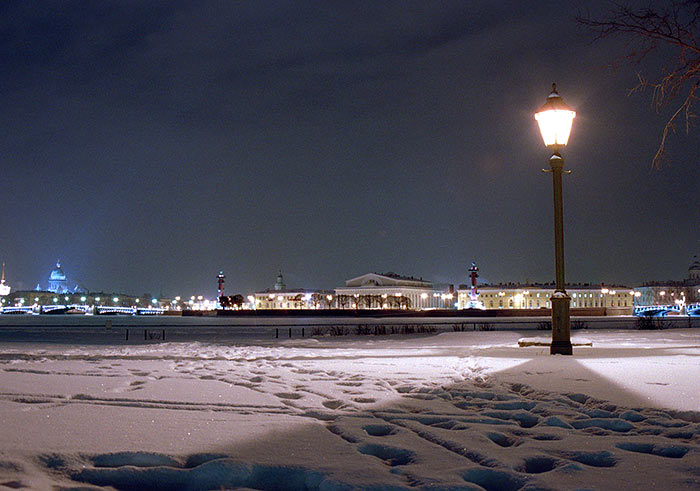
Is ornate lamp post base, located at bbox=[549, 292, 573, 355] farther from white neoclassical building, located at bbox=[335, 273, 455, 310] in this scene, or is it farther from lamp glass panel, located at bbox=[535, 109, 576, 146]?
white neoclassical building, located at bbox=[335, 273, 455, 310]

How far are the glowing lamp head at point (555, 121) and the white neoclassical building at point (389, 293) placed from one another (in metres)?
120

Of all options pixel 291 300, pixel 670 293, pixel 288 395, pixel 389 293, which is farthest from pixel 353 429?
pixel 670 293

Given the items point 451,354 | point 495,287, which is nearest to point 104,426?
point 451,354

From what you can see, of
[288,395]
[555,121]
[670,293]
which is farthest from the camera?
[670,293]

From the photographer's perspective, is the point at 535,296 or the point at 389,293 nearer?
the point at 389,293

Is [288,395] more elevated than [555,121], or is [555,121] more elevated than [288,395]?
[555,121]

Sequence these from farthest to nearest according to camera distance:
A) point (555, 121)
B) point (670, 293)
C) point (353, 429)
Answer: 1. point (670, 293)
2. point (555, 121)
3. point (353, 429)

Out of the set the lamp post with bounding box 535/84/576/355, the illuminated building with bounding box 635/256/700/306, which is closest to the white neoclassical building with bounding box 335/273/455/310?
the illuminated building with bounding box 635/256/700/306

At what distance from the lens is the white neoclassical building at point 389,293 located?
137 meters

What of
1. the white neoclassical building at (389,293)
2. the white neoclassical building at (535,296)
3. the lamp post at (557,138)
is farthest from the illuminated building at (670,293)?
the lamp post at (557,138)

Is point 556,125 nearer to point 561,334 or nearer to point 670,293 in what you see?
point 561,334

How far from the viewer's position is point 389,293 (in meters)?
147

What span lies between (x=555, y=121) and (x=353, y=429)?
9.19 meters

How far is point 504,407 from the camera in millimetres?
6324
